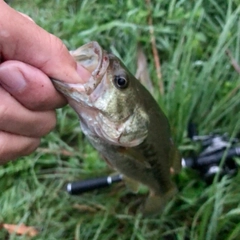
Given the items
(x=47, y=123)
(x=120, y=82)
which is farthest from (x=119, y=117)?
(x=47, y=123)

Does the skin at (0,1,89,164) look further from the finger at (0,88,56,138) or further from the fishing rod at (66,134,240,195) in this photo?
the fishing rod at (66,134,240,195)

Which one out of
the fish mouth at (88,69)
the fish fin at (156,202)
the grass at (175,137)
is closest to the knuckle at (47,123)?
the fish mouth at (88,69)

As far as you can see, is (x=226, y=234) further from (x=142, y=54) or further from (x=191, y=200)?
(x=142, y=54)

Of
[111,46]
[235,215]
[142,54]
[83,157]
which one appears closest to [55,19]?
[111,46]

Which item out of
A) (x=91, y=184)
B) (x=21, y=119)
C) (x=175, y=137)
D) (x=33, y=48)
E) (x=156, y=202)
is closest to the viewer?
(x=33, y=48)

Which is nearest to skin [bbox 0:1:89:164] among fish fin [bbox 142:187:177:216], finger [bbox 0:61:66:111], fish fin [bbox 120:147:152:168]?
finger [bbox 0:61:66:111]

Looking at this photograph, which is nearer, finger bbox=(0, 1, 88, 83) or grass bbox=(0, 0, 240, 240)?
finger bbox=(0, 1, 88, 83)

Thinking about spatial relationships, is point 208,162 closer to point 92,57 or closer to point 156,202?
point 156,202
